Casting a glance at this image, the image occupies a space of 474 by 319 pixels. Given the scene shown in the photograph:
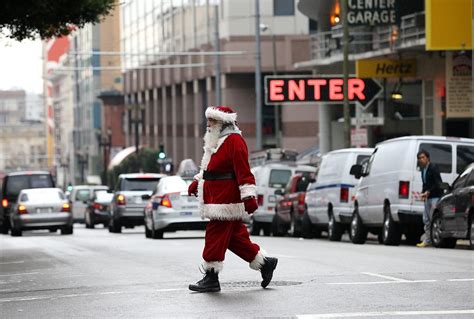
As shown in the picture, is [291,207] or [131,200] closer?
[291,207]

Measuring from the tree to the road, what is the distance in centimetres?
457

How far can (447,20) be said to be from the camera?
3756 cm

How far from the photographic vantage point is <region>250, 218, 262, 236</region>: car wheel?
3797 centimetres

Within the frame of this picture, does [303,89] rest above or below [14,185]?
above

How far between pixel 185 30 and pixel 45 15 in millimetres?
60277

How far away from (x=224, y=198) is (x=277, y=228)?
2221 centimetres

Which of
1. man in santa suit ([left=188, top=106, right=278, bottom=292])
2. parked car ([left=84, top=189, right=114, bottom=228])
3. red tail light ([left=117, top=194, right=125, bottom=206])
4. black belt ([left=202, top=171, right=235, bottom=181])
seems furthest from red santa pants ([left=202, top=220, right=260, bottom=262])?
parked car ([left=84, top=189, right=114, bottom=228])

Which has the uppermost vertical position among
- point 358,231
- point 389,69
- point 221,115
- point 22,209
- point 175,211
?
point 389,69

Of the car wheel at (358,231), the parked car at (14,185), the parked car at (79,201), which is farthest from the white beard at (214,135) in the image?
the parked car at (79,201)

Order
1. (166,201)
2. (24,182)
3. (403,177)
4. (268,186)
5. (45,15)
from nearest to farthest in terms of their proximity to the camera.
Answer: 1. (45,15)
2. (403,177)
3. (166,201)
4. (268,186)
5. (24,182)

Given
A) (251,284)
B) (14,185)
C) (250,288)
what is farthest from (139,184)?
(250,288)

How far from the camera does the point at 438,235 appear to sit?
2397cm

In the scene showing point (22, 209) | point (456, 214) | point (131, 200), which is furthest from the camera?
point (22, 209)

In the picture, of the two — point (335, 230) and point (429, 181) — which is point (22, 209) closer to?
point (335, 230)
